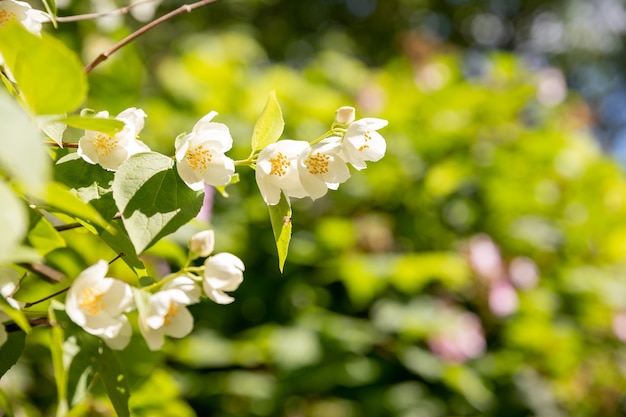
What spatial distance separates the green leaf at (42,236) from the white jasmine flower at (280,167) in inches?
7.0

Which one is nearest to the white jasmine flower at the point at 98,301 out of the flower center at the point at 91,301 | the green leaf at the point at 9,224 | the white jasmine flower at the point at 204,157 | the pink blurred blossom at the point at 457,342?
the flower center at the point at 91,301

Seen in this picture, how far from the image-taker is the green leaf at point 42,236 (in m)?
0.52

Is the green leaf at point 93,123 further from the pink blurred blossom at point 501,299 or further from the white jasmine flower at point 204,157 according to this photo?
the pink blurred blossom at point 501,299

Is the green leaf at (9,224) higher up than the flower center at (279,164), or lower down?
higher up

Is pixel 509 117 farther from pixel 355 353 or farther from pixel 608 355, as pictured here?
pixel 355 353

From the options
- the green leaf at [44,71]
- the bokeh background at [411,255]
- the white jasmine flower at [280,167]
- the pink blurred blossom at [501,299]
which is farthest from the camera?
the pink blurred blossom at [501,299]

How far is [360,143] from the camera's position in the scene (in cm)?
62

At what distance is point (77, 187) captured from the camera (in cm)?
54

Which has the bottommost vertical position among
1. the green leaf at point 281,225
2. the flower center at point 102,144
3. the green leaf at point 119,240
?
the green leaf at point 281,225

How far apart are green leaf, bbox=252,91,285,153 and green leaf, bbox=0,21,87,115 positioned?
24 cm

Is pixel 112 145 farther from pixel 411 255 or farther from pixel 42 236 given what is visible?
pixel 411 255

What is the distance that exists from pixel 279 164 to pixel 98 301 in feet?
0.65

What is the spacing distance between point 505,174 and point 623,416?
98 centimetres

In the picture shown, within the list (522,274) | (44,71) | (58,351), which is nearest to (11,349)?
(58,351)
